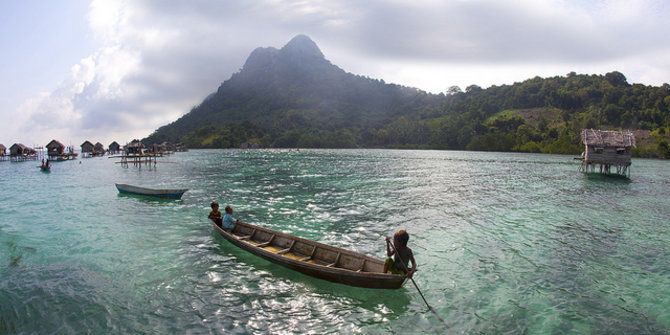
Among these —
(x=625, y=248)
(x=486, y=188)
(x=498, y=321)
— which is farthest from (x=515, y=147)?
(x=498, y=321)

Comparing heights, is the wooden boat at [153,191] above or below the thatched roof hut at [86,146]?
below

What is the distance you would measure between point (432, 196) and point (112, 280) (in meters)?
28.8

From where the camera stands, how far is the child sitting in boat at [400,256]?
35.1ft

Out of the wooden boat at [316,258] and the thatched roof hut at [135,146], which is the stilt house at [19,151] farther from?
the wooden boat at [316,258]

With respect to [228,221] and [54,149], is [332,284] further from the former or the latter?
[54,149]

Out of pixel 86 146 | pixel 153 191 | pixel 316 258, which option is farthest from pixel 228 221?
pixel 86 146

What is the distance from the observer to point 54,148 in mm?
103438

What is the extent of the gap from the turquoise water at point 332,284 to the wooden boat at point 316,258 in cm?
59

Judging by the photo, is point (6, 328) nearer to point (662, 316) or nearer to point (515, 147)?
point (662, 316)

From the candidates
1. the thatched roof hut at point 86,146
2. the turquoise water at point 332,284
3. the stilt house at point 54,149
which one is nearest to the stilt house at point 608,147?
the turquoise water at point 332,284

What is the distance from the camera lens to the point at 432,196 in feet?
112

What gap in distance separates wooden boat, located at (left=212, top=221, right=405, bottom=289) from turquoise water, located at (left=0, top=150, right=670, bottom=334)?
23.0 inches

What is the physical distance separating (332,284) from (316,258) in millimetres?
1669

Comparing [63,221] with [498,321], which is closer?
[498,321]
